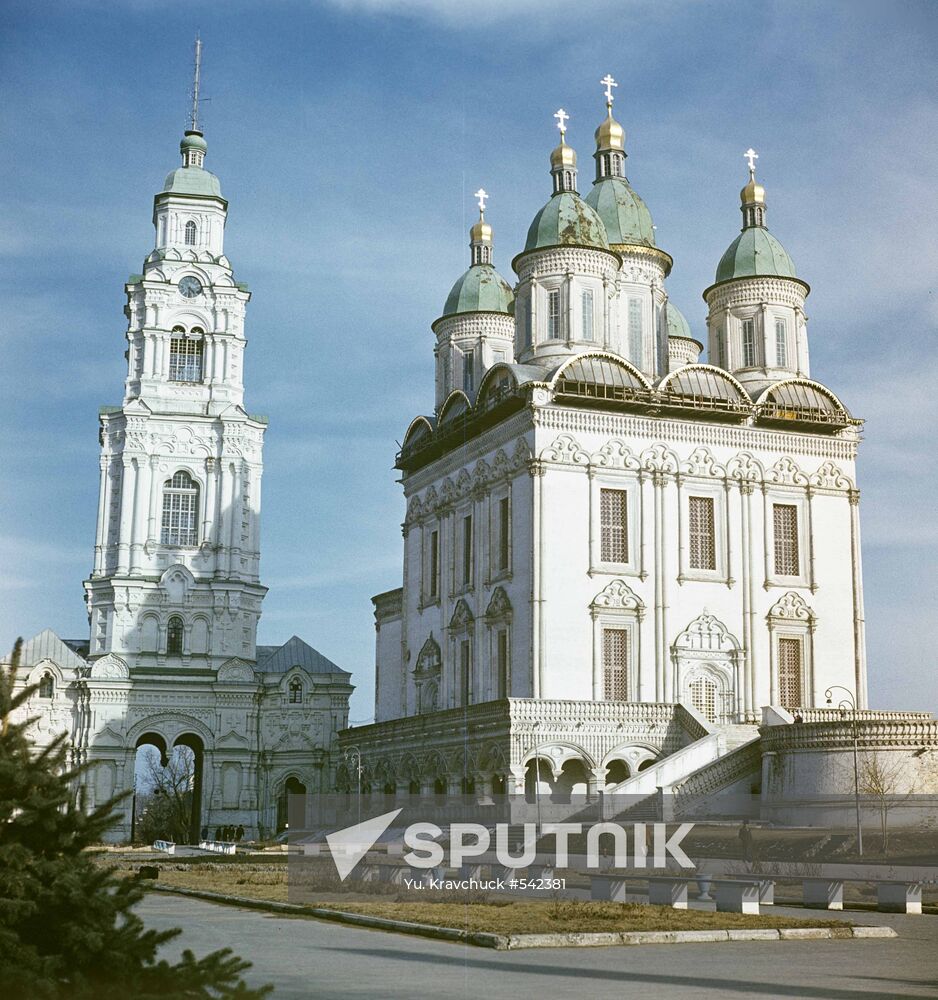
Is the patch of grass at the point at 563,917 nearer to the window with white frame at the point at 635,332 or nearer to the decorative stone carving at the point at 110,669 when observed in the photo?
the window with white frame at the point at 635,332

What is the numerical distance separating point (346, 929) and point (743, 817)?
22.3m

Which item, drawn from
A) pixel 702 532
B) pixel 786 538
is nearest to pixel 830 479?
pixel 786 538

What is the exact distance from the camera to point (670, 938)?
17109 millimetres

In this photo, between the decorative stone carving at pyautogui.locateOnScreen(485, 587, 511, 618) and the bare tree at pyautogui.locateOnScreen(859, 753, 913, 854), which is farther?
the decorative stone carving at pyautogui.locateOnScreen(485, 587, 511, 618)

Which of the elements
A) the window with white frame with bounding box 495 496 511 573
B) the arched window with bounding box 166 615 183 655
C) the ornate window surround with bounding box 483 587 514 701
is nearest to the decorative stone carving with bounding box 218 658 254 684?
the arched window with bounding box 166 615 183 655

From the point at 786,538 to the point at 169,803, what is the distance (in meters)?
53.5

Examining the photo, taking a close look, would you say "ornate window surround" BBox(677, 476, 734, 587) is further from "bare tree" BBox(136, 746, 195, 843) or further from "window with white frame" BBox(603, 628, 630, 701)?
"bare tree" BBox(136, 746, 195, 843)

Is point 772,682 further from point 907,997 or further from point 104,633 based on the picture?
point 907,997

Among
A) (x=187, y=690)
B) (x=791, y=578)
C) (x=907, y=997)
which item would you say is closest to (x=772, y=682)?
(x=791, y=578)

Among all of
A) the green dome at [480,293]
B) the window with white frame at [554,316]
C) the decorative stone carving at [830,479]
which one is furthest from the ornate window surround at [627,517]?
the green dome at [480,293]

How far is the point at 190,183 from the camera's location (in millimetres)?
69750

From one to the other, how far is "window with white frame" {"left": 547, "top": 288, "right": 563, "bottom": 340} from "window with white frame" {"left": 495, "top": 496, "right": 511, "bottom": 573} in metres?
6.35

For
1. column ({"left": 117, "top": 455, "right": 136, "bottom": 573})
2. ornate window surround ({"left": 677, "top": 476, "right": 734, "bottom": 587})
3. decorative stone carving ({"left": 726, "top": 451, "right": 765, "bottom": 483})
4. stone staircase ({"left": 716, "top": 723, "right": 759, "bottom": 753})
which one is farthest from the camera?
column ({"left": 117, "top": 455, "right": 136, "bottom": 573})

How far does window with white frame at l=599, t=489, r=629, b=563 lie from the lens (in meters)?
49.1
